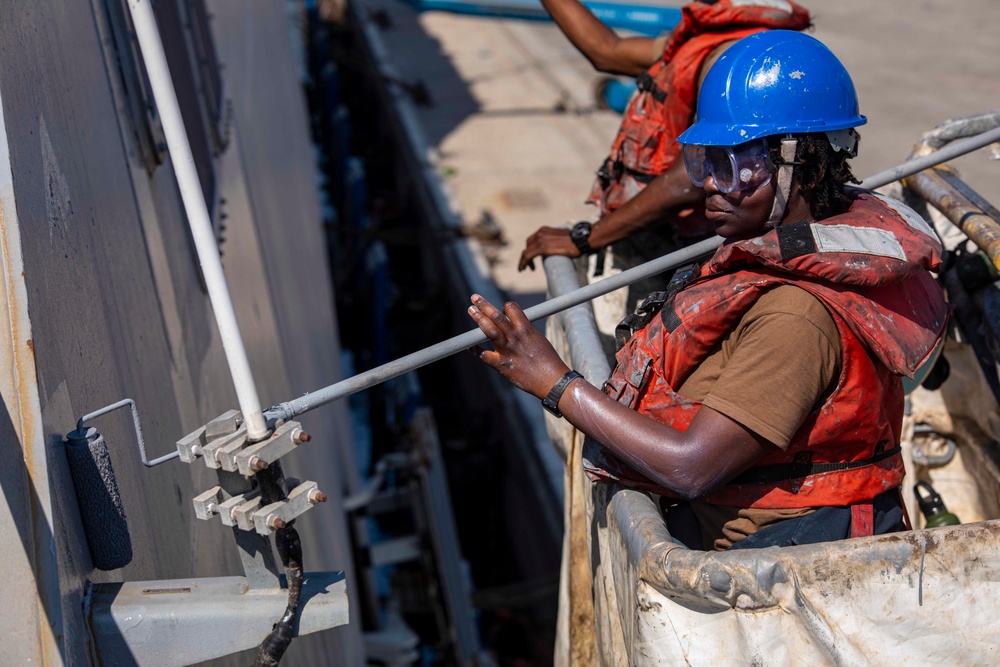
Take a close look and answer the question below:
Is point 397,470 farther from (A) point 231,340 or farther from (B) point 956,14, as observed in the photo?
(B) point 956,14

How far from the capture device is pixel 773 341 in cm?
196

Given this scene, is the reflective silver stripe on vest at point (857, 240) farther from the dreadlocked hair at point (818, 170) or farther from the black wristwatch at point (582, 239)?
the black wristwatch at point (582, 239)

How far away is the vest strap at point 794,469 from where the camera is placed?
2217 millimetres

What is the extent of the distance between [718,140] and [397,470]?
23.2 feet

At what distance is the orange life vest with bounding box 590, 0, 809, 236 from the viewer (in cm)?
325

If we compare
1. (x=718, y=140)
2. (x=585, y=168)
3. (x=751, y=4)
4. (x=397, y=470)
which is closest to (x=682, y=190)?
(x=751, y=4)

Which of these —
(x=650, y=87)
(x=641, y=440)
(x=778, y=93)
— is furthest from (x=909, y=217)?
(x=650, y=87)

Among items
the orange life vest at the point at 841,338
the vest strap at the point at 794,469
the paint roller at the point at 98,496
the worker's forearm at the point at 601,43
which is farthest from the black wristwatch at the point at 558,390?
the worker's forearm at the point at 601,43

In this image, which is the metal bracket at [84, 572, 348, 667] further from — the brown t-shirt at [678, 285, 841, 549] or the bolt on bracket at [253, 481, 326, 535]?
the brown t-shirt at [678, 285, 841, 549]

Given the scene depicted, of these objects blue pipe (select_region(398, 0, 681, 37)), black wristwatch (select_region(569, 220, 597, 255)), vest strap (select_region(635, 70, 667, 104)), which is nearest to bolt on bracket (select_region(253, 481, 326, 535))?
black wristwatch (select_region(569, 220, 597, 255))

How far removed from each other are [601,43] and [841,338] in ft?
7.08

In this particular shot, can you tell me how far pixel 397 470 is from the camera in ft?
29.3

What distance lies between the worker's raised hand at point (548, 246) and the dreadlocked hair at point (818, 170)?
1242 millimetres

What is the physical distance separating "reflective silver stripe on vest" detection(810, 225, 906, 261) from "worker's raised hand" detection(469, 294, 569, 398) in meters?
0.63
